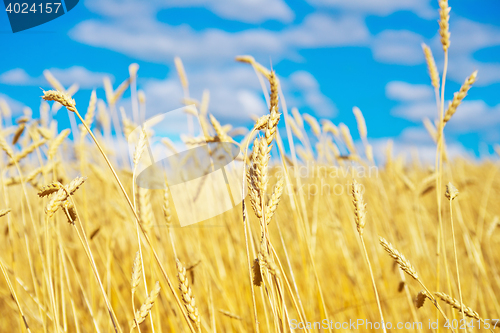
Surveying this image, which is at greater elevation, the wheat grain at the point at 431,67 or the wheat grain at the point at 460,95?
the wheat grain at the point at 431,67

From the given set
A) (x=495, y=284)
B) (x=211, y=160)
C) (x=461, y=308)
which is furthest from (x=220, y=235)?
(x=495, y=284)

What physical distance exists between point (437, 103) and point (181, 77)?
1.51 m

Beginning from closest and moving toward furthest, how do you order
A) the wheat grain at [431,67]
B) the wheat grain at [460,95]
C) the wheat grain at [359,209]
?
1. the wheat grain at [359,209]
2. the wheat grain at [460,95]
3. the wheat grain at [431,67]

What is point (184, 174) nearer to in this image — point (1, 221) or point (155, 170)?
point (155, 170)

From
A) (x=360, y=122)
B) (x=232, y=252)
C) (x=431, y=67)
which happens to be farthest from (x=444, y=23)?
(x=232, y=252)

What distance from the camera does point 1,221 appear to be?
2.00 meters

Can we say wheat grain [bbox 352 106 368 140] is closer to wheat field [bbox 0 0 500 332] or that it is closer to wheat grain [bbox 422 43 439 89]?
wheat field [bbox 0 0 500 332]

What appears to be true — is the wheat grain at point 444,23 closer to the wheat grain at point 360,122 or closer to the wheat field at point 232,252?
the wheat field at point 232,252

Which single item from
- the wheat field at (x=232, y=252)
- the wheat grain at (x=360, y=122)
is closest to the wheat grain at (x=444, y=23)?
the wheat field at (x=232, y=252)

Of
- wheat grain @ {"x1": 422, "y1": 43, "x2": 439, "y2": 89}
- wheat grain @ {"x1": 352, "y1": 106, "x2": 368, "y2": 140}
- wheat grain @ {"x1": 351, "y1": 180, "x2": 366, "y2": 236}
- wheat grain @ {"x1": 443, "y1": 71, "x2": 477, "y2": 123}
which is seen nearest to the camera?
wheat grain @ {"x1": 351, "y1": 180, "x2": 366, "y2": 236}

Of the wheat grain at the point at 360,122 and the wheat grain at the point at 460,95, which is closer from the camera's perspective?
the wheat grain at the point at 460,95

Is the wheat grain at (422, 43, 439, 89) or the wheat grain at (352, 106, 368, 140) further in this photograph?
the wheat grain at (352, 106, 368, 140)

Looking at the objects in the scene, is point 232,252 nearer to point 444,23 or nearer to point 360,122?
point 360,122

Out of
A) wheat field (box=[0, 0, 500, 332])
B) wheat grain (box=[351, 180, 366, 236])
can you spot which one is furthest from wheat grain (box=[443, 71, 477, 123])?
wheat grain (box=[351, 180, 366, 236])
